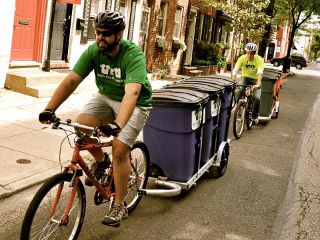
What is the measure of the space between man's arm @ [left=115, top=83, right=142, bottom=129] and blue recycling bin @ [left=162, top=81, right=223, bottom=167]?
2.07 metres

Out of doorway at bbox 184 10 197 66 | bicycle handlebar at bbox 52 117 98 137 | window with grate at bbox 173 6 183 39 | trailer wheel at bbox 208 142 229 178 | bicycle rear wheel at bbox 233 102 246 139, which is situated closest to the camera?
bicycle handlebar at bbox 52 117 98 137

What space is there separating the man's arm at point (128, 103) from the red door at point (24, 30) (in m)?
7.94

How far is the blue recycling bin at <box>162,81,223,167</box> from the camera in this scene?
586 centimetres

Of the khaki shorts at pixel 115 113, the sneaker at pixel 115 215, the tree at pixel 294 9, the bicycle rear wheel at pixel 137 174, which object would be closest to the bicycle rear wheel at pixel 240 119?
the bicycle rear wheel at pixel 137 174

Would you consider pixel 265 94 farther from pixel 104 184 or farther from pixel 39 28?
pixel 104 184

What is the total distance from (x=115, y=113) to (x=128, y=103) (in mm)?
638

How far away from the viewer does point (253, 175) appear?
22.2 ft

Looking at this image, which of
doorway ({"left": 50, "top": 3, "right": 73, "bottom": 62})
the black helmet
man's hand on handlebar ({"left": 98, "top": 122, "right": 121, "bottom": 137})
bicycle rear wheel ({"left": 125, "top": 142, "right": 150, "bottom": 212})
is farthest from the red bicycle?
doorway ({"left": 50, "top": 3, "right": 73, "bottom": 62})

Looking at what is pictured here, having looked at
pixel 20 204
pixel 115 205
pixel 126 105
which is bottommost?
pixel 20 204

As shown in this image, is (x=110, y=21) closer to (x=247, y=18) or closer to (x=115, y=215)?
(x=115, y=215)

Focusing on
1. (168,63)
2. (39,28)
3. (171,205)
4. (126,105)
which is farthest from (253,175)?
(168,63)

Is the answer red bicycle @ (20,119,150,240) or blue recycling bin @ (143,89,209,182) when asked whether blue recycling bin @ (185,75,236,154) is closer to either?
blue recycling bin @ (143,89,209,182)

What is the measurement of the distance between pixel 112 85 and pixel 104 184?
90 cm

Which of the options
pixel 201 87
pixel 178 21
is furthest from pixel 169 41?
pixel 201 87
